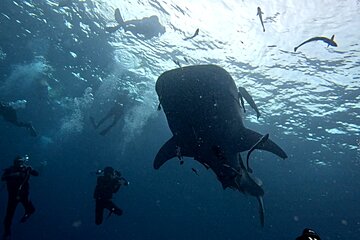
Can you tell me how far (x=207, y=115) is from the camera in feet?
21.4

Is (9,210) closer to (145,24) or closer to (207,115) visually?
(207,115)

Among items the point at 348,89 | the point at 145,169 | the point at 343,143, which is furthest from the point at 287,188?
the point at 348,89

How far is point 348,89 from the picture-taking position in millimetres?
17016

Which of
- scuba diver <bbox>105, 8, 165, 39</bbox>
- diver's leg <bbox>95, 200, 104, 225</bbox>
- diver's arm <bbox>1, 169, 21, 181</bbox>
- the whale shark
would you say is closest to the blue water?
scuba diver <bbox>105, 8, 165, 39</bbox>

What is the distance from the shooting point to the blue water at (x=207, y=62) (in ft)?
47.4

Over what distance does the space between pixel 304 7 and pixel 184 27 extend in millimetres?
6013

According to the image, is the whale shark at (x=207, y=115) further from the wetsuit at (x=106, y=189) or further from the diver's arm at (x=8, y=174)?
the diver's arm at (x=8, y=174)

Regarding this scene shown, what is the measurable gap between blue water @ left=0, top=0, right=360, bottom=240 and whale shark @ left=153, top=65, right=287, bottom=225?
25.7 feet

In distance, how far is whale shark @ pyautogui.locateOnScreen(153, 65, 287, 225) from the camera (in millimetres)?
6199

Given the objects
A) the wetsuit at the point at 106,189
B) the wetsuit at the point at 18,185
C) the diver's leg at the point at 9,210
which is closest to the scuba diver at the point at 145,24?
the wetsuit at the point at 106,189

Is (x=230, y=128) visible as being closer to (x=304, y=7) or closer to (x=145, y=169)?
(x=304, y=7)

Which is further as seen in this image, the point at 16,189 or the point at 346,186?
the point at 346,186

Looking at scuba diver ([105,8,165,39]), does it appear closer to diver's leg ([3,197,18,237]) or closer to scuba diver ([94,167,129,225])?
scuba diver ([94,167,129,225])

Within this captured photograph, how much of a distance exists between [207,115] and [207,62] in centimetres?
1231
